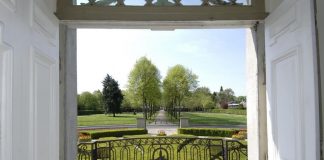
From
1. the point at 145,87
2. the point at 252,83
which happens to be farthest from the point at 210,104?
the point at 252,83

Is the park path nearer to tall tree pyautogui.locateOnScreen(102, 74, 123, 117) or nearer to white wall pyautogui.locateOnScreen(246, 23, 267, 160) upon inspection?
tall tree pyautogui.locateOnScreen(102, 74, 123, 117)

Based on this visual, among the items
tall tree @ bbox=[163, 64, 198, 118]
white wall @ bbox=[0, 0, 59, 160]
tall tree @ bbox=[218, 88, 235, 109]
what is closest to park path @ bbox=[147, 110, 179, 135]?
tall tree @ bbox=[163, 64, 198, 118]

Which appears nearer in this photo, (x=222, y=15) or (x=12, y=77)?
(x=12, y=77)

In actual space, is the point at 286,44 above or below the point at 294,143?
above

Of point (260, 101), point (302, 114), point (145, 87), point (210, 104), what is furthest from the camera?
point (210, 104)

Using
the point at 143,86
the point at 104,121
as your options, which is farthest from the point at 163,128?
the point at 104,121

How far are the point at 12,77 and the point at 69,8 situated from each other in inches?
44.8

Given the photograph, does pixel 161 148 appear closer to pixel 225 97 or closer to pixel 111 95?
pixel 111 95

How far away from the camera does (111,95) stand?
38.9 meters

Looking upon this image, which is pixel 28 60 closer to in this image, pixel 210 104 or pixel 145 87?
pixel 145 87

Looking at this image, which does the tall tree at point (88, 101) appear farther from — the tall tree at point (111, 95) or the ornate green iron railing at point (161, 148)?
the ornate green iron railing at point (161, 148)

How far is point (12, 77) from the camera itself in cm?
132

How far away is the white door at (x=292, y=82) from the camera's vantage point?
5.07 ft

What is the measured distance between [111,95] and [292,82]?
37675mm
